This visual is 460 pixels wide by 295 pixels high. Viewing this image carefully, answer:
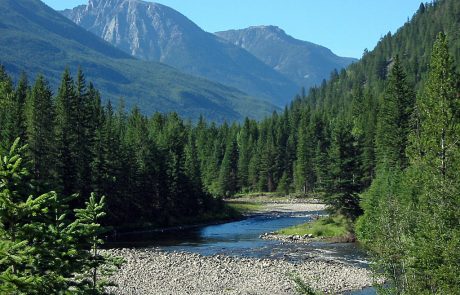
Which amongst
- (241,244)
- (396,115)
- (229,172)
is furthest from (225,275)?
(229,172)

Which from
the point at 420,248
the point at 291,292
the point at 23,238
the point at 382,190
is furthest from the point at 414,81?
the point at 23,238

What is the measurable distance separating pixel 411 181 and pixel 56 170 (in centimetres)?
5030

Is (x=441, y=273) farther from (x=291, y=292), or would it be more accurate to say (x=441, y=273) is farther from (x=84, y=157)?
(x=84, y=157)

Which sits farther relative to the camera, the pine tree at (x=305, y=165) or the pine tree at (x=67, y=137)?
the pine tree at (x=305, y=165)

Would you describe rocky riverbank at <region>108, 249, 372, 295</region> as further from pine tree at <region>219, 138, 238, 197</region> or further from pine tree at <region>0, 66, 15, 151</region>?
pine tree at <region>219, 138, 238, 197</region>

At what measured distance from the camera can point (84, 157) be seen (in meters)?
Answer: 81.0

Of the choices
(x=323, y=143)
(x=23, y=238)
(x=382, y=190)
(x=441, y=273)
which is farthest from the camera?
(x=323, y=143)

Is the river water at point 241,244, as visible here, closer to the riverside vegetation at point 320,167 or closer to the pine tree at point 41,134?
the riverside vegetation at point 320,167

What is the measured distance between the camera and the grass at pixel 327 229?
230 feet

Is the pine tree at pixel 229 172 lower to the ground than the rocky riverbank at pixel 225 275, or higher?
higher

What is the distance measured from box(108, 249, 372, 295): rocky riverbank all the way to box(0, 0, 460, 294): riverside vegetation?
4659mm

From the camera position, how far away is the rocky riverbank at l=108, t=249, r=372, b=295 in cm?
4247

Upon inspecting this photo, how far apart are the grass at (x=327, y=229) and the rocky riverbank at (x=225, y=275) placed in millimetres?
17830

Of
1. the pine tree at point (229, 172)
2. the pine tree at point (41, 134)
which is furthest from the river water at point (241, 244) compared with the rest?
the pine tree at point (229, 172)
